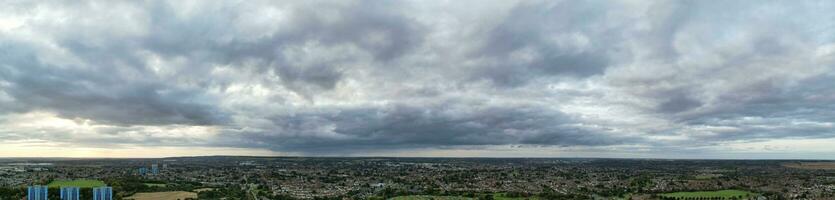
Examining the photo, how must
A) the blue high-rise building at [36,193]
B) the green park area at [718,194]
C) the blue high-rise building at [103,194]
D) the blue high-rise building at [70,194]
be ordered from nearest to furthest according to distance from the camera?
1. the blue high-rise building at [103,194]
2. the blue high-rise building at [36,193]
3. the blue high-rise building at [70,194]
4. the green park area at [718,194]

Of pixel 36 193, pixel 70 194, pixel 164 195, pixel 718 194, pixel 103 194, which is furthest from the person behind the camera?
pixel 718 194

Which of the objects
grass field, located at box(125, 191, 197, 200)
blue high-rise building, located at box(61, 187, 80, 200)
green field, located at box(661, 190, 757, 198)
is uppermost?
blue high-rise building, located at box(61, 187, 80, 200)

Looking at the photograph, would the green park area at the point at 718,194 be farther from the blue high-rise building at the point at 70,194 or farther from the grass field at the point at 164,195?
the blue high-rise building at the point at 70,194

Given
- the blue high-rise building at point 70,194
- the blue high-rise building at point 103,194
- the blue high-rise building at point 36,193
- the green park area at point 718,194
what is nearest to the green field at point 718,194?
the green park area at point 718,194

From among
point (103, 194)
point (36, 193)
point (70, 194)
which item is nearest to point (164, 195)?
point (103, 194)

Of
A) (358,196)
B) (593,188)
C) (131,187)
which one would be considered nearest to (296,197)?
(358,196)

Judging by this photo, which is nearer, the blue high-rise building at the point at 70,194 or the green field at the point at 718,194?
the blue high-rise building at the point at 70,194

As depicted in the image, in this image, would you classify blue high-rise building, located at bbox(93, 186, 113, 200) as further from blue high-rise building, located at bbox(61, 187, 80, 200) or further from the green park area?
the green park area

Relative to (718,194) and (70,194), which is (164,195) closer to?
(70,194)

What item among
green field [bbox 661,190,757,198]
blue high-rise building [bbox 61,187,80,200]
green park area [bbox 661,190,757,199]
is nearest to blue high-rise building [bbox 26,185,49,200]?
blue high-rise building [bbox 61,187,80,200]
